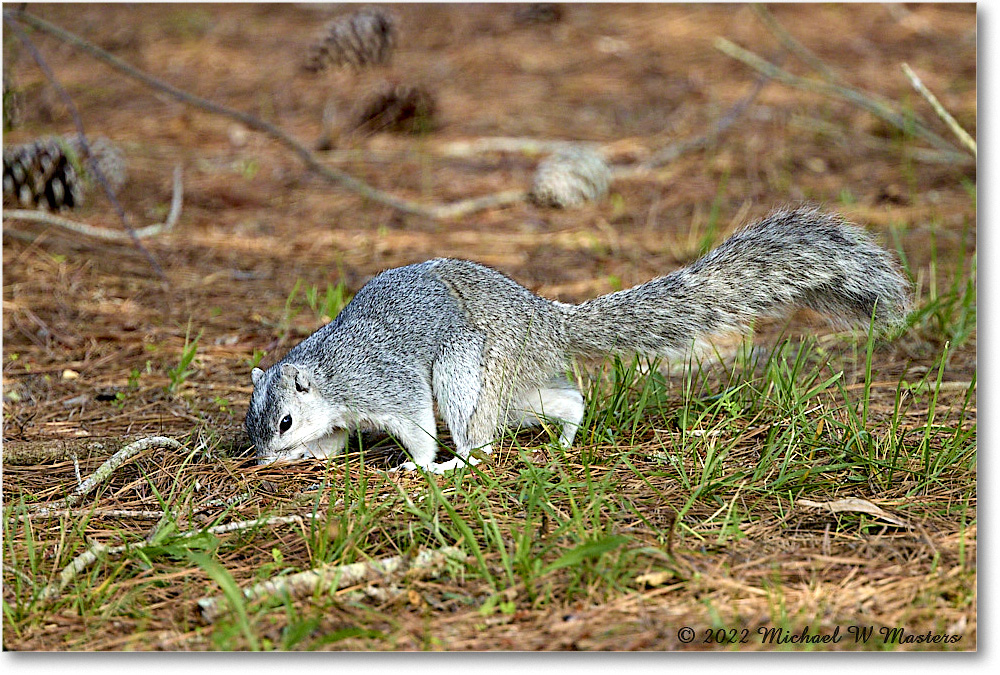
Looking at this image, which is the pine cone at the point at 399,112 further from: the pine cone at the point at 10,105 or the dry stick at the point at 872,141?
the dry stick at the point at 872,141

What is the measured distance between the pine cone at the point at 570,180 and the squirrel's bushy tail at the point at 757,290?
269 centimetres

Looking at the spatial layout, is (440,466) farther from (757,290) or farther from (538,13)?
(538,13)

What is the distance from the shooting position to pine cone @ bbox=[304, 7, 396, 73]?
7570mm

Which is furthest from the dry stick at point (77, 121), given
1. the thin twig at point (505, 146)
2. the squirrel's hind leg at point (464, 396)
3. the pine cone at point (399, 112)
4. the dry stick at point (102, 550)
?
the pine cone at point (399, 112)

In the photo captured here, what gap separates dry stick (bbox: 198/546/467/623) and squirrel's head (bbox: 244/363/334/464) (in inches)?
28.5

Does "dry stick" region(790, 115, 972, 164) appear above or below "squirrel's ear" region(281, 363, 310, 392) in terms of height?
above

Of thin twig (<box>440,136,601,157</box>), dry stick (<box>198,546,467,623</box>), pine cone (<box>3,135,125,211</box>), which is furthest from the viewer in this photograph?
thin twig (<box>440,136,601,157</box>)

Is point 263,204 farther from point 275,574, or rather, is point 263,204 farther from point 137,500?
point 275,574

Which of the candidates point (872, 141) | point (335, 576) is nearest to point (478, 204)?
point (872, 141)

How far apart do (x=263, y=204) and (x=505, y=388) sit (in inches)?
125

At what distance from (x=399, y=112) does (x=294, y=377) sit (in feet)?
13.6

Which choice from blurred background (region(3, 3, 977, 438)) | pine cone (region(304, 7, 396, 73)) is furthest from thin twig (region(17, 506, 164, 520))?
pine cone (region(304, 7, 396, 73))

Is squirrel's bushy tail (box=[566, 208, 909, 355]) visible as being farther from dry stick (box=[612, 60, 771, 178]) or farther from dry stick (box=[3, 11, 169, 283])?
dry stick (box=[612, 60, 771, 178])

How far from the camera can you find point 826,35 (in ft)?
25.5
